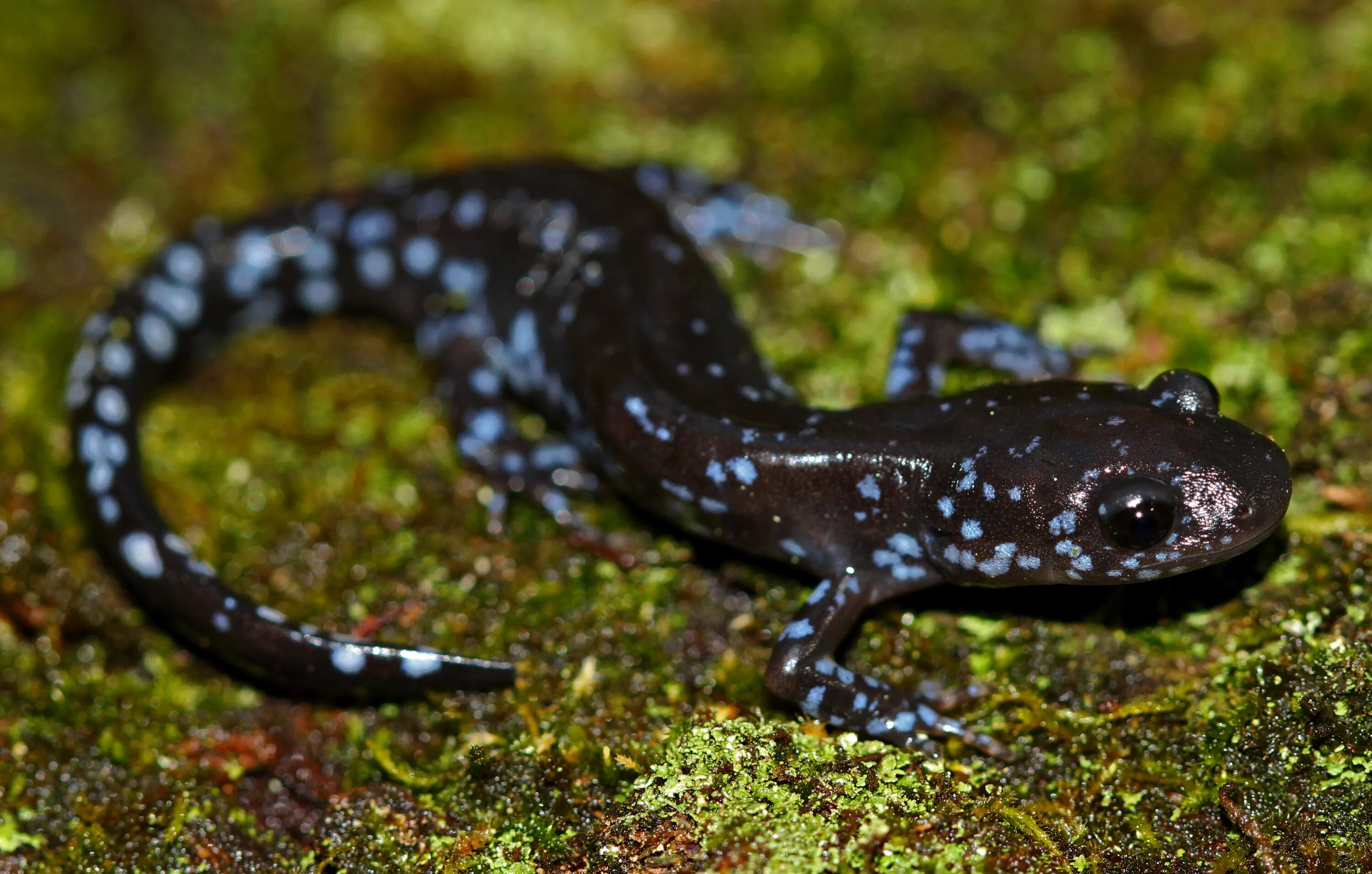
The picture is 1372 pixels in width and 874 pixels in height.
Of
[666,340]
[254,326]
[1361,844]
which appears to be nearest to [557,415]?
[666,340]

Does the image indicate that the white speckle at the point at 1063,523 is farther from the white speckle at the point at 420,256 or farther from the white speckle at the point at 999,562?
the white speckle at the point at 420,256

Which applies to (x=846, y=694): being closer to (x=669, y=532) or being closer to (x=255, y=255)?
(x=669, y=532)

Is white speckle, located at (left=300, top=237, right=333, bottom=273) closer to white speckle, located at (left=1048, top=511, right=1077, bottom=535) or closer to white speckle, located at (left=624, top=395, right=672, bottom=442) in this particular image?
white speckle, located at (left=624, top=395, right=672, bottom=442)

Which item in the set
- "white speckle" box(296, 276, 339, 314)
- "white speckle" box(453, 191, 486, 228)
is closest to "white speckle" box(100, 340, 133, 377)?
"white speckle" box(296, 276, 339, 314)

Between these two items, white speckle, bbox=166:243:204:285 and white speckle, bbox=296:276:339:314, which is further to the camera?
white speckle, bbox=296:276:339:314

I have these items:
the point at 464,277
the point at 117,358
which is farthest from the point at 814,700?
the point at 117,358

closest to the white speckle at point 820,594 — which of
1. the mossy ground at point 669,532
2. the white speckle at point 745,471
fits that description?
the mossy ground at point 669,532
